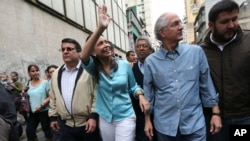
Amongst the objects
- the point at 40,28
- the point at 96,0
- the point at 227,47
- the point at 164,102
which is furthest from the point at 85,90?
the point at 96,0

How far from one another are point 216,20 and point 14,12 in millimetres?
8313

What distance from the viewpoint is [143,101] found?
287cm

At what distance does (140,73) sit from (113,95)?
106 centimetres

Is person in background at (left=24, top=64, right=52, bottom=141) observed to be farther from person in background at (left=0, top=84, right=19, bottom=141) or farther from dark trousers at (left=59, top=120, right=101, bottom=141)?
person in background at (left=0, top=84, right=19, bottom=141)

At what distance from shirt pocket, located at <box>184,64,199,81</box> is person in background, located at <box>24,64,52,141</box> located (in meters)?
3.99

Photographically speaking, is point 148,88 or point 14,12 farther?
point 14,12

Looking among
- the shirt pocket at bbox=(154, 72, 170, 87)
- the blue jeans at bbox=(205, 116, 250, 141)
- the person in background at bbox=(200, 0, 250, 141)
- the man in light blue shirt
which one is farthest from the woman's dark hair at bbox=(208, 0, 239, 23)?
the blue jeans at bbox=(205, 116, 250, 141)

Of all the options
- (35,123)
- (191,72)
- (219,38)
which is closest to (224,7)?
(219,38)

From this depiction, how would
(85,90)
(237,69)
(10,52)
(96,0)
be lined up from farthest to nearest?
(96,0) < (10,52) < (85,90) < (237,69)

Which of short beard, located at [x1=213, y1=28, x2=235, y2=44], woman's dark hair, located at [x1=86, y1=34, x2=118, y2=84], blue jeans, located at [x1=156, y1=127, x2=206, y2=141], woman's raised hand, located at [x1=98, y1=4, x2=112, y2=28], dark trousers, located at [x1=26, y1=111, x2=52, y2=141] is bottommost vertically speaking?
dark trousers, located at [x1=26, y1=111, x2=52, y2=141]

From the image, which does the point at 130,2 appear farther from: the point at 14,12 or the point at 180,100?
the point at 180,100

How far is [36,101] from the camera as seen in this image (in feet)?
20.0

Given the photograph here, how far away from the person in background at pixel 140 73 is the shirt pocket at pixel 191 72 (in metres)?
1.33

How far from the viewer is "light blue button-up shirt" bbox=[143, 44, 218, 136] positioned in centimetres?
266
